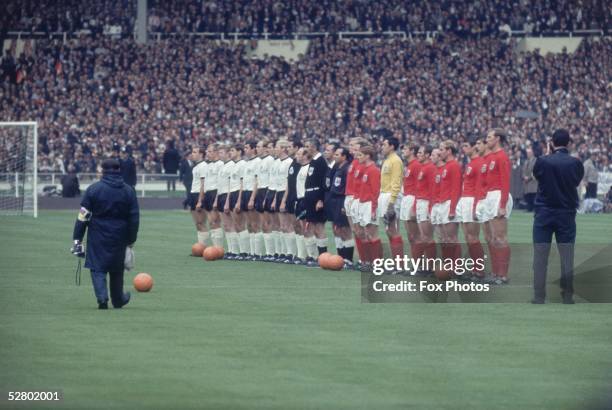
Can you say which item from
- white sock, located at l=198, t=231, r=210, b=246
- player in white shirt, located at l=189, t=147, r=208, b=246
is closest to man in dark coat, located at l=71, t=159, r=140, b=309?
player in white shirt, located at l=189, t=147, r=208, b=246

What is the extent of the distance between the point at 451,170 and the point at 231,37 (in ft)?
140

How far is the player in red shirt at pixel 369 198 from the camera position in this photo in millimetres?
19703

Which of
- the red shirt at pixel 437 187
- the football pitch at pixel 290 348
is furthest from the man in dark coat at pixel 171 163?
the red shirt at pixel 437 187

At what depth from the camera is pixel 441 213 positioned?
1861 cm

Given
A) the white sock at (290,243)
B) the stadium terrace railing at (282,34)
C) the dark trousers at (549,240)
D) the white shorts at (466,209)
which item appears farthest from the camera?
the stadium terrace railing at (282,34)

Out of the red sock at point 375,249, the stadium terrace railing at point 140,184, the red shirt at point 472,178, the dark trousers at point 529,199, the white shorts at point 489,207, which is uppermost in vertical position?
the red shirt at point 472,178

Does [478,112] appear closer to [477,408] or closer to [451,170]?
[451,170]

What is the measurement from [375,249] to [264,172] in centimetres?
363

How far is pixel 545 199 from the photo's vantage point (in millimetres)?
15500

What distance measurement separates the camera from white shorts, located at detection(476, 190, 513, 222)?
57.2 feet

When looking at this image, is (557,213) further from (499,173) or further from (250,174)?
(250,174)

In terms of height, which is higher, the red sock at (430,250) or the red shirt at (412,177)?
the red shirt at (412,177)

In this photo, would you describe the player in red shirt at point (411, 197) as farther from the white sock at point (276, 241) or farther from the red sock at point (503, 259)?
the white sock at point (276, 241)

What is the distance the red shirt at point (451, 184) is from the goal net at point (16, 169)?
23639mm
